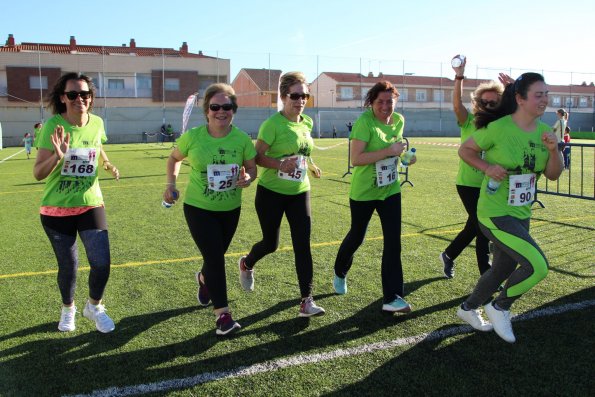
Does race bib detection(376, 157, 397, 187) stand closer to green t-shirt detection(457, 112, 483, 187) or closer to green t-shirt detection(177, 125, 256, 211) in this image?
green t-shirt detection(457, 112, 483, 187)

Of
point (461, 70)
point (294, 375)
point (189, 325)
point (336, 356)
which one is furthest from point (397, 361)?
point (461, 70)

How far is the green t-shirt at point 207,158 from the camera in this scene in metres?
4.21

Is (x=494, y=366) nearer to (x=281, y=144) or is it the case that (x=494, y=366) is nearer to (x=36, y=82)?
(x=281, y=144)

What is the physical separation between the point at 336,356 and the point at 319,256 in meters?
2.90

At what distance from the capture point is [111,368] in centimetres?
368

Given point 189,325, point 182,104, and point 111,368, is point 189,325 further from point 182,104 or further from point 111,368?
point 182,104

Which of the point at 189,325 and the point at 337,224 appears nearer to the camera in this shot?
the point at 189,325

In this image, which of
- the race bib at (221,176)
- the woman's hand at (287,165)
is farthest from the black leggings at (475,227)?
the race bib at (221,176)

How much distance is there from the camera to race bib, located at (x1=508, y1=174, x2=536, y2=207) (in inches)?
155

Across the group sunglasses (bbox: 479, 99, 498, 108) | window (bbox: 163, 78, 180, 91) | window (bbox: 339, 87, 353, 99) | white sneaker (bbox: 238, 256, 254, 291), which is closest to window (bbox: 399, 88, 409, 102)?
window (bbox: 339, 87, 353, 99)

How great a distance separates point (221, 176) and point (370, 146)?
1355 mm

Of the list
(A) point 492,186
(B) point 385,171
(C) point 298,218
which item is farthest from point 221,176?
(A) point 492,186

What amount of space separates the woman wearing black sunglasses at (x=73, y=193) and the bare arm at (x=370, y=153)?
213 centimetres

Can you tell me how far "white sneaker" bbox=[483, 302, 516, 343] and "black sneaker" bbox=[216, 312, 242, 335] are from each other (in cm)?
199
